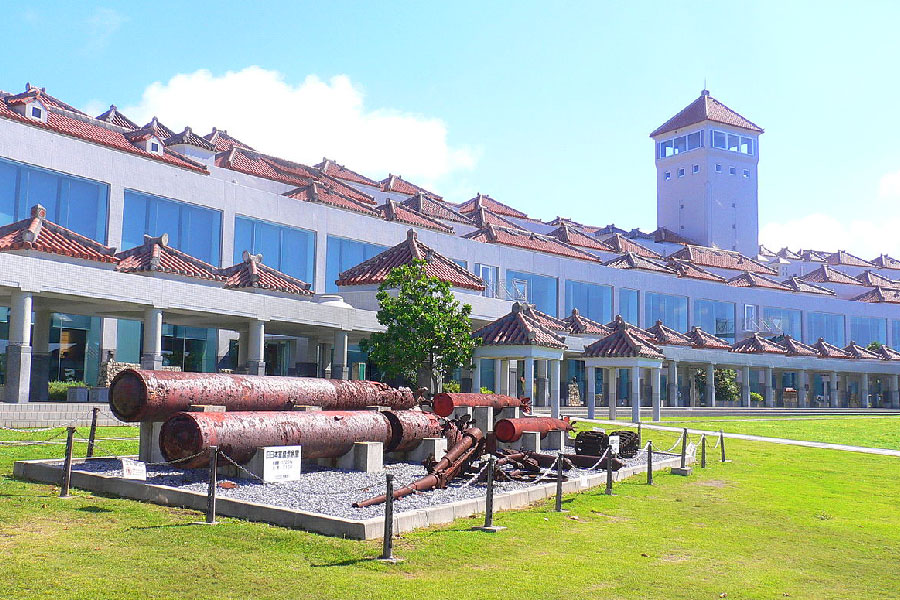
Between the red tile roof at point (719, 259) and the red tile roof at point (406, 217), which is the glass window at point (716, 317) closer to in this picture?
the red tile roof at point (719, 259)

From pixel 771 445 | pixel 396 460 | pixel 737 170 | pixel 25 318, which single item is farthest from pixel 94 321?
pixel 737 170

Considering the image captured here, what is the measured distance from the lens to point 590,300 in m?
63.6

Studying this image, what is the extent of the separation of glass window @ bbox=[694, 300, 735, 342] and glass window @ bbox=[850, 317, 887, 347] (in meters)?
17.4

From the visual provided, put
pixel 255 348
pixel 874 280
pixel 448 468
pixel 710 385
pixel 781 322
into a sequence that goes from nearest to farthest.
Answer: pixel 448 468
pixel 255 348
pixel 710 385
pixel 781 322
pixel 874 280

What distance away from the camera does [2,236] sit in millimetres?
28453

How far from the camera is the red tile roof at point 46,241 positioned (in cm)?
2738

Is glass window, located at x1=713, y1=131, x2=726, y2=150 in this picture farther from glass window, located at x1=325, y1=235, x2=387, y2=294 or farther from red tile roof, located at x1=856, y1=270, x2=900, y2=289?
glass window, located at x1=325, y1=235, x2=387, y2=294

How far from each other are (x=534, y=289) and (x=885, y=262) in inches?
2695

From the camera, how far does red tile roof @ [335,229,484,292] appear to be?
121 feet

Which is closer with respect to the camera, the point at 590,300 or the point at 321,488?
the point at 321,488

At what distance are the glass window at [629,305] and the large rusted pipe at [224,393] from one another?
49.6 metres

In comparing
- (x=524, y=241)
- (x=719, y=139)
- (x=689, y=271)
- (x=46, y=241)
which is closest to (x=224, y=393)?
(x=46, y=241)

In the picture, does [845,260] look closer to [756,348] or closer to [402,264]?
[756,348]

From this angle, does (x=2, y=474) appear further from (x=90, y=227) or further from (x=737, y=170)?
(x=737, y=170)
